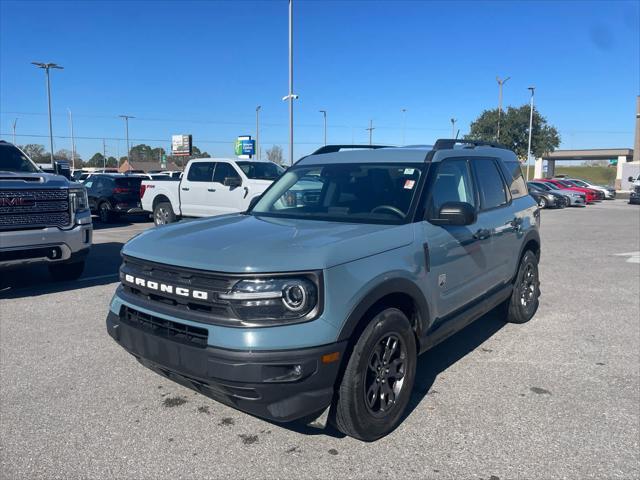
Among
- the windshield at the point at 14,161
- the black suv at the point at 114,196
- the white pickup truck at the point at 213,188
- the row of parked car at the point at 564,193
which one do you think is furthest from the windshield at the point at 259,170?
the row of parked car at the point at 564,193

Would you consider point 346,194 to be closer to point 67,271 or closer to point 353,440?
point 353,440

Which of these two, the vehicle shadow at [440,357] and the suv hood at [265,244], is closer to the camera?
the suv hood at [265,244]

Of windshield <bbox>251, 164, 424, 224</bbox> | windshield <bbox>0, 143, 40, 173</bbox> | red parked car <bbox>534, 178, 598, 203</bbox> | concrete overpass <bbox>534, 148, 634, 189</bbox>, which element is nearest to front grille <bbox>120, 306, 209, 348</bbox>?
windshield <bbox>251, 164, 424, 224</bbox>

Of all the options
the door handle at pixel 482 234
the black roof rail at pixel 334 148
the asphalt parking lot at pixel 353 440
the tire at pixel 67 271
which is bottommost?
the asphalt parking lot at pixel 353 440

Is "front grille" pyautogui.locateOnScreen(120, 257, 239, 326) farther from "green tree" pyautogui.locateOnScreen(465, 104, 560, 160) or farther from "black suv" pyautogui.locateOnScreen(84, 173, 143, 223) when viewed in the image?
"green tree" pyautogui.locateOnScreen(465, 104, 560, 160)

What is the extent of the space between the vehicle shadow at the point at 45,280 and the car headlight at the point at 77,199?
3.01ft

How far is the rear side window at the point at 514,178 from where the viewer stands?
5.50 metres

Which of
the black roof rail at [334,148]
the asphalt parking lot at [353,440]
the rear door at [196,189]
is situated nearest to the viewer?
the asphalt parking lot at [353,440]

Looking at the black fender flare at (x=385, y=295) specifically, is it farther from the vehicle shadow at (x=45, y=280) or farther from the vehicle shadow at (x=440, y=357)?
the vehicle shadow at (x=45, y=280)

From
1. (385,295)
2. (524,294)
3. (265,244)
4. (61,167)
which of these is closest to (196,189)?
(61,167)

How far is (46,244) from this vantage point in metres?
6.67

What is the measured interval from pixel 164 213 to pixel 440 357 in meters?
11.7

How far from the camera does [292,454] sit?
3.14 m

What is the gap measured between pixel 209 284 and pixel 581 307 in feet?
18.0
